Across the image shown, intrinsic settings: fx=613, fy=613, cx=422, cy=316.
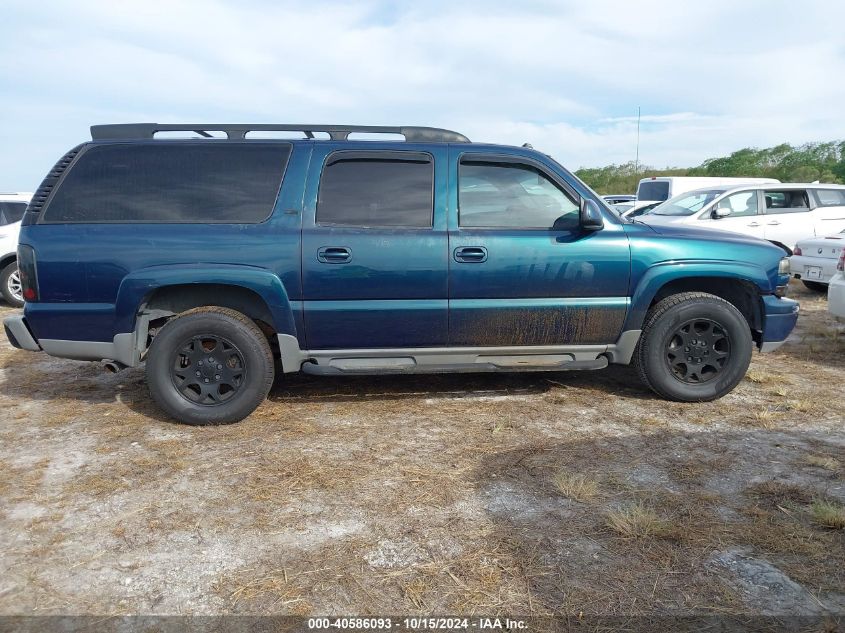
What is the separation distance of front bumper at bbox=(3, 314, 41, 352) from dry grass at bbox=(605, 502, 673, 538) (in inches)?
139

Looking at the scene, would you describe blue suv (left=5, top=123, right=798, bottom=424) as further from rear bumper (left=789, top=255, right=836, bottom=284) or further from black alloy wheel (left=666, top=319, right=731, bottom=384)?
rear bumper (left=789, top=255, right=836, bottom=284)

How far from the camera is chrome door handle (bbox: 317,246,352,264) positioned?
381 centimetres

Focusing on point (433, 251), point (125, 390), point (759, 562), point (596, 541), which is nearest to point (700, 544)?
point (759, 562)

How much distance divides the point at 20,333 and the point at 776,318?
5.00 meters

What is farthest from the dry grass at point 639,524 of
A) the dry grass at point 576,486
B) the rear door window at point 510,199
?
the rear door window at point 510,199

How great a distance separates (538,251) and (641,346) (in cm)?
102

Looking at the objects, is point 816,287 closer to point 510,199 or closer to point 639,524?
point 510,199

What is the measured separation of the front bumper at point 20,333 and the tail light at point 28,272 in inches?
6.7

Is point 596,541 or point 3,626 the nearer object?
point 3,626

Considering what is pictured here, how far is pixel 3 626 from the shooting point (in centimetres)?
209

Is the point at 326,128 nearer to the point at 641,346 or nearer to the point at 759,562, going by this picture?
the point at 641,346

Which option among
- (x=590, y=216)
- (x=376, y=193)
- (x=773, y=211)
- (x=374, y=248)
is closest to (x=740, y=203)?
(x=773, y=211)

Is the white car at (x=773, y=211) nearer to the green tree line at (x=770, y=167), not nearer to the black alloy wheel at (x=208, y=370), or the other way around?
the black alloy wheel at (x=208, y=370)

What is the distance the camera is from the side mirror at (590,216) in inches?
153
